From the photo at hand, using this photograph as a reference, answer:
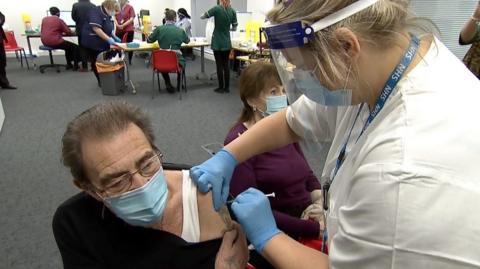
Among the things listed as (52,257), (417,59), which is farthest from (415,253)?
(52,257)

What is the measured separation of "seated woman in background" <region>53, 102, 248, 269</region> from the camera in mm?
1024

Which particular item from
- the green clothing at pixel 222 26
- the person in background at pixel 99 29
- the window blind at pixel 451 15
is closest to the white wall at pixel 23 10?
the person in background at pixel 99 29

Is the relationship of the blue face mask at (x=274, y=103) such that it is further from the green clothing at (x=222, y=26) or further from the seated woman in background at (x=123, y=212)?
the green clothing at (x=222, y=26)

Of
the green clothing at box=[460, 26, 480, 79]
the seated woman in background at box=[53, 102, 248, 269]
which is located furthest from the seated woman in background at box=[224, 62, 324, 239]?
the green clothing at box=[460, 26, 480, 79]

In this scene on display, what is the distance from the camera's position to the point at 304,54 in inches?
30.6

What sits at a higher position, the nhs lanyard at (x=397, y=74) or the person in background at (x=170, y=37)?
the nhs lanyard at (x=397, y=74)

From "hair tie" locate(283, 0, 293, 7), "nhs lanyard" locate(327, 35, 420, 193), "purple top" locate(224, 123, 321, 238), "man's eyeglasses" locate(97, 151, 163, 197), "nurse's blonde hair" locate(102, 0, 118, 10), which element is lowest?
"purple top" locate(224, 123, 321, 238)

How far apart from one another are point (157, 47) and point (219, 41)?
1.01 metres

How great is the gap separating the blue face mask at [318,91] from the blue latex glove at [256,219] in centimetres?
31

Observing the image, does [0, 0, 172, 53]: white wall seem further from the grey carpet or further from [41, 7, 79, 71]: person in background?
[41, 7, 79, 71]: person in background

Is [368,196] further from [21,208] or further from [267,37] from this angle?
[21,208]

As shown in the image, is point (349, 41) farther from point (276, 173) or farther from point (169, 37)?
point (169, 37)

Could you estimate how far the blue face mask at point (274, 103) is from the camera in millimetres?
1736

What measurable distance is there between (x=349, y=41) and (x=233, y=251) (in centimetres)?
71
